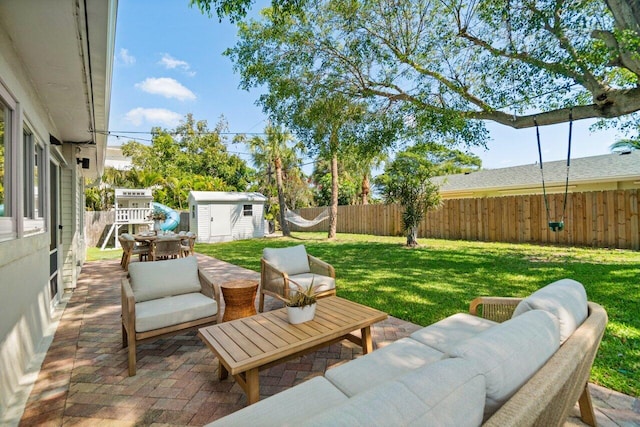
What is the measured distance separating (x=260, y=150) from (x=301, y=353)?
48.3 ft

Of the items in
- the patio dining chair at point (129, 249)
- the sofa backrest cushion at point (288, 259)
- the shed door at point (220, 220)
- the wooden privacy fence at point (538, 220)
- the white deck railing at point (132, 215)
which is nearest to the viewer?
the sofa backrest cushion at point (288, 259)

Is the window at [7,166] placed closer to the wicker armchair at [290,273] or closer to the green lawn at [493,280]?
the wicker armchair at [290,273]

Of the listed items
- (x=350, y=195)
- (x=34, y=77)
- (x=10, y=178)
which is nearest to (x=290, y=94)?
(x=34, y=77)

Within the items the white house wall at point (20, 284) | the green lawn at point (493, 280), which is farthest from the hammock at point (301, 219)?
the white house wall at point (20, 284)

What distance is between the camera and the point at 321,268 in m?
4.10

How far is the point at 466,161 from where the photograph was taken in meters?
26.3

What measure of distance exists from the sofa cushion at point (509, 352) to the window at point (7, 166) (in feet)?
10.2

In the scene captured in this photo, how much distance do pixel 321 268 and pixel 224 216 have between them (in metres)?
11.3

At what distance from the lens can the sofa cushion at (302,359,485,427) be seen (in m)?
0.72

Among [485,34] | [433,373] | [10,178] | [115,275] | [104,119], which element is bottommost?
[115,275]

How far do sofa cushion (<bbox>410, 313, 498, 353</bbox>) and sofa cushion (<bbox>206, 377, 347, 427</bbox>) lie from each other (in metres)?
0.80

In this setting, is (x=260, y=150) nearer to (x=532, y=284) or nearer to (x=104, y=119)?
(x=104, y=119)

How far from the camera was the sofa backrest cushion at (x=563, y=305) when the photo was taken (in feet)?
4.93

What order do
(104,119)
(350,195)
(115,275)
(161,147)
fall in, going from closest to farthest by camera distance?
(104,119) → (115,275) → (161,147) → (350,195)
